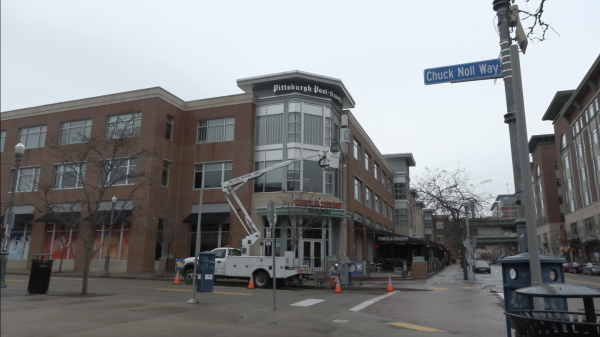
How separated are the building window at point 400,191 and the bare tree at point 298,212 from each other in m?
35.9

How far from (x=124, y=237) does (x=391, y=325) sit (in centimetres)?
2751

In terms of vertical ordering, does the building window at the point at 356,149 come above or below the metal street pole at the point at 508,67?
above

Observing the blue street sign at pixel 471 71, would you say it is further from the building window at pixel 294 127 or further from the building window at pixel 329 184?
the building window at pixel 329 184

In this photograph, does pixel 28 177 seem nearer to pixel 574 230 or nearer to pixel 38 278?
pixel 38 278

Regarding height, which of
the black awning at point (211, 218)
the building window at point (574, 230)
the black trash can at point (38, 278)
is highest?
the building window at point (574, 230)

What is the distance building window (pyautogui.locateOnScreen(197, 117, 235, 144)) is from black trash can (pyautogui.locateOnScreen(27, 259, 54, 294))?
2186 centimetres

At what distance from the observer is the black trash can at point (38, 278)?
47.0 ft

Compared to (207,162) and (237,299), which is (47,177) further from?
(237,299)

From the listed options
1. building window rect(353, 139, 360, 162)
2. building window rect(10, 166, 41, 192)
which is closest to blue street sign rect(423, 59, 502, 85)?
building window rect(353, 139, 360, 162)

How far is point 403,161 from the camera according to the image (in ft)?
227

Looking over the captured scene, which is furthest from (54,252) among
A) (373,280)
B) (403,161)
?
(403,161)

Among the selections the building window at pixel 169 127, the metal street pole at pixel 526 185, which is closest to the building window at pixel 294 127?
the building window at pixel 169 127

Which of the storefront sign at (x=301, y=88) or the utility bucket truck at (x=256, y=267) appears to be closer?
the utility bucket truck at (x=256, y=267)

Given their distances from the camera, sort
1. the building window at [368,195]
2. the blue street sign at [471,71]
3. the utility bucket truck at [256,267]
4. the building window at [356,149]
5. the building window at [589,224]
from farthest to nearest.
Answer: the building window at [589,224] → the building window at [368,195] → the building window at [356,149] → the utility bucket truck at [256,267] → the blue street sign at [471,71]
